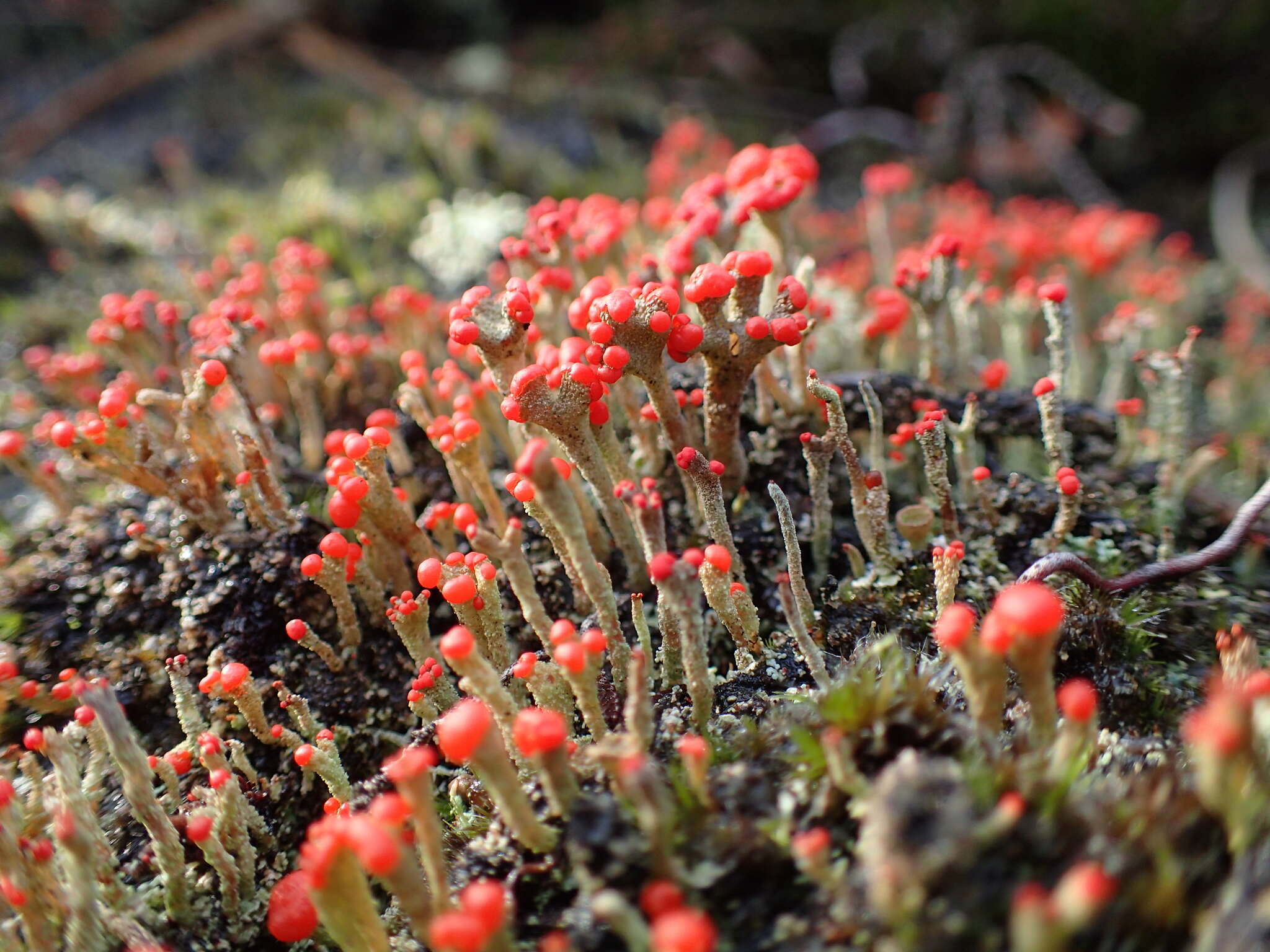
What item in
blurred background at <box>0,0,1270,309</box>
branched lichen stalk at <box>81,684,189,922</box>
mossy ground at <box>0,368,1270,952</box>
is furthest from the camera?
blurred background at <box>0,0,1270,309</box>

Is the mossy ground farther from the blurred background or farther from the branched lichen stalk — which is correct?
the blurred background

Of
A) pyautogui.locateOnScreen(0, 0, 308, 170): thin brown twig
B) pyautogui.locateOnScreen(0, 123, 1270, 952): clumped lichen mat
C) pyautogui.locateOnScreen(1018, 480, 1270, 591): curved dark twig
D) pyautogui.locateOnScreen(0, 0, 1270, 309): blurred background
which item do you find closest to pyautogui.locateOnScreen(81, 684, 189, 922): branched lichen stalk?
pyautogui.locateOnScreen(0, 123, 1270, 952): clumped lichen mat

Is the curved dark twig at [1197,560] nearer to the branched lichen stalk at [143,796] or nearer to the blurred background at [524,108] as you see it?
the branched lichen stalk at [143,796]

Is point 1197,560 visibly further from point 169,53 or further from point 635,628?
point 169,53

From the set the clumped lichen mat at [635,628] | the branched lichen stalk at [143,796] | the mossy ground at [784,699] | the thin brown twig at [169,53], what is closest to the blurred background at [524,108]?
the thin brown twig at [169,53]

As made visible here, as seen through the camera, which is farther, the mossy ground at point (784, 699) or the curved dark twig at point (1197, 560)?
the curved dark twig at point (1197, 560)

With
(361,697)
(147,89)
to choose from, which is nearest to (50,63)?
(147,89)

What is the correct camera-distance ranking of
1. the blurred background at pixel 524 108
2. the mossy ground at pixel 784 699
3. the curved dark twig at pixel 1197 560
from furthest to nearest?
the blurred background at pixel 524 108 → the curved dark twig at pixel 1197 560 → the mossy ground at pixel 784 699
